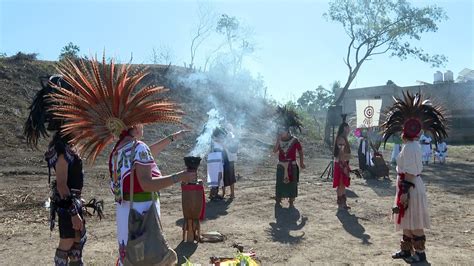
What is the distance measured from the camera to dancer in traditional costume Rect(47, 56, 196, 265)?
326 cm

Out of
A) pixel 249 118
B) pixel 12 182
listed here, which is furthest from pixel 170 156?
pixel 249 118

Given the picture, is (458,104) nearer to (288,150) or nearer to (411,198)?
(288,150)

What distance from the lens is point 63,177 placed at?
12.7 feet

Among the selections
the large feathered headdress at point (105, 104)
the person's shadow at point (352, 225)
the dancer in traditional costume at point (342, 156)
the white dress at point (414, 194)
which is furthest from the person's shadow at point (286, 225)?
the large feathered headdress at point (105, 104)

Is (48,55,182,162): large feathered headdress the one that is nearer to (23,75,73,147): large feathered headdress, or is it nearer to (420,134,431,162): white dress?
(23,75,73,147): large feathered headdress

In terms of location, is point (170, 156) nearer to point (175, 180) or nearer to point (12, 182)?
point (12, 182)

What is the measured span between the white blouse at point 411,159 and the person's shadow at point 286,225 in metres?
2.04

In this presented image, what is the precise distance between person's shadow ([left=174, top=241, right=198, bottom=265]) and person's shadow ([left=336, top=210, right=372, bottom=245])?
2.55 meters

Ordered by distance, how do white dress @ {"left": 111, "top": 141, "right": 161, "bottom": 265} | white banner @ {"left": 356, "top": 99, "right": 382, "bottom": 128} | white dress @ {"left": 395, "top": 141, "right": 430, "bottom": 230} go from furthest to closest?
1. white banner @ {"left": 356, "top": 99, "right": 382, "bottom": 128}
2. white dress @ {"left": 395, "top": 141, "right": 430, "bottom": 230}
3. white dress @ {"left": 111, "top": 141, "right": 161, "bottom": 265}

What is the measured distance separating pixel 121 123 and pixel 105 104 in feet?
0.61

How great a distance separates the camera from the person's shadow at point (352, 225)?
6836mm

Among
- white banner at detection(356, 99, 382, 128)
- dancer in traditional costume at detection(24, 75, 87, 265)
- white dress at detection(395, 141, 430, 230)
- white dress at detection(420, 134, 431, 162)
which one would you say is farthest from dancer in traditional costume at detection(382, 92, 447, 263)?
white dress at detection(420, 134, 431, 162)

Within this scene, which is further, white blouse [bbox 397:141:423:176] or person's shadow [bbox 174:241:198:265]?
person's shadow [bbox 174:241:198:265]

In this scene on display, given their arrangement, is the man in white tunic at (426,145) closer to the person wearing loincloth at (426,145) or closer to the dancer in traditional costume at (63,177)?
the person wearing loincloth at (426,145)
